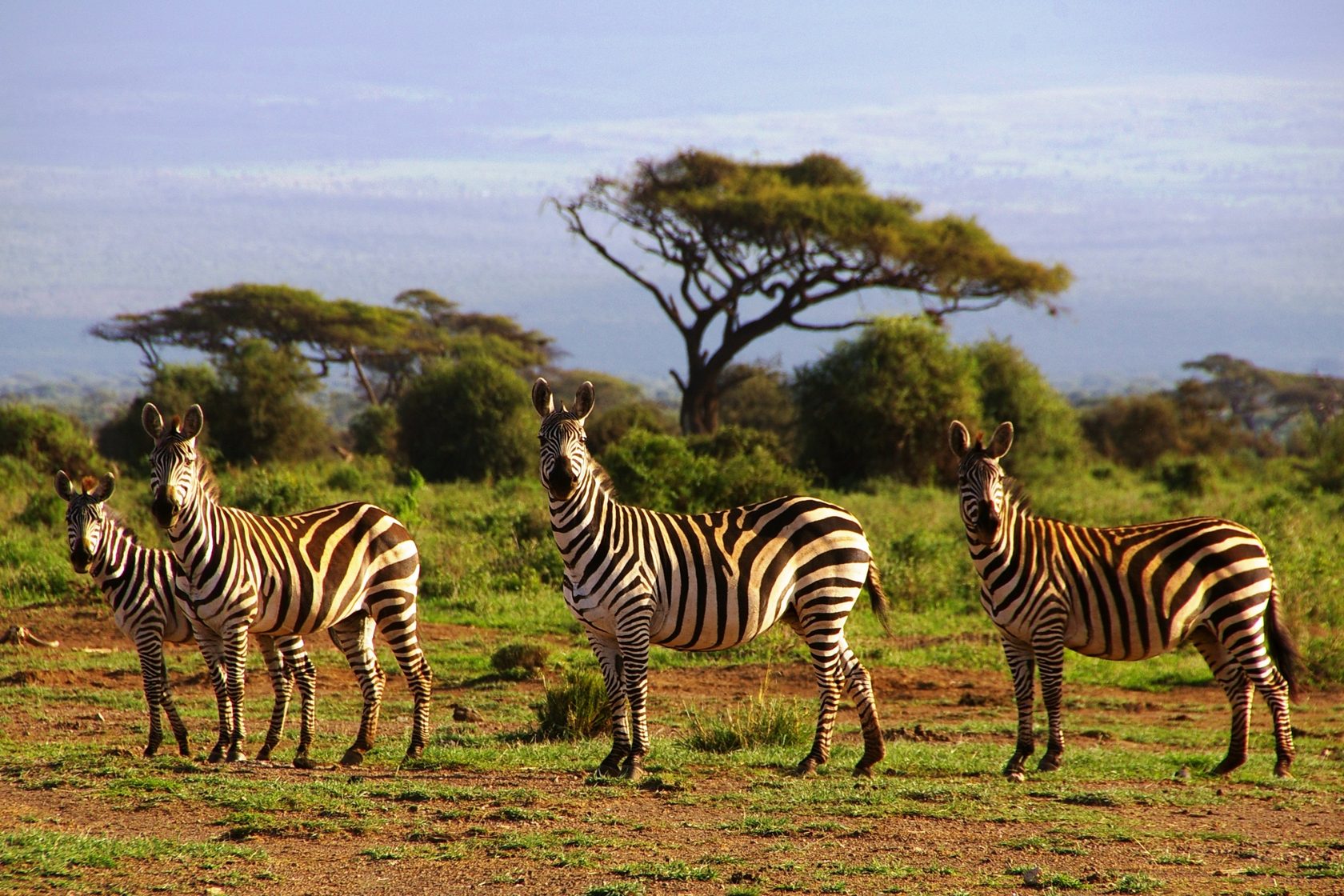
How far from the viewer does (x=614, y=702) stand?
316 inches

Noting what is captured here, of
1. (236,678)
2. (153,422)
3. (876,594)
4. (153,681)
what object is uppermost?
(153,422)

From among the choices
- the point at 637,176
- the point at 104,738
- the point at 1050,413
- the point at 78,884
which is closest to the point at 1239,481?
the point at 1050,413

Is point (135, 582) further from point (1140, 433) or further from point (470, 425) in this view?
point (1140, 433)

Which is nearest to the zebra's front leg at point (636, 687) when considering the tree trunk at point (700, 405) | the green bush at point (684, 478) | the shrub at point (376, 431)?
the green bush at point (684, 478)

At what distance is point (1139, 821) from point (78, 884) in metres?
5.20

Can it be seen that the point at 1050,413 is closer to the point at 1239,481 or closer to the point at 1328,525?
the point at 1239,481

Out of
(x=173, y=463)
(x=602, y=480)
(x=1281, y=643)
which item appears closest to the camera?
(x=173, y=463)

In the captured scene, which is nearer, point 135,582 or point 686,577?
point 686,577

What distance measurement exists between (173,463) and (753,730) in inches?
166

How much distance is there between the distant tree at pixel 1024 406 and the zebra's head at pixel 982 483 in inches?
871

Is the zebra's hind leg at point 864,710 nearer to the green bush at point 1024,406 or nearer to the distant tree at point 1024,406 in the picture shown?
the green bush at point 1024,406

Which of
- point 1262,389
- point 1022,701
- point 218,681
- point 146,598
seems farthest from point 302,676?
point 1262,389

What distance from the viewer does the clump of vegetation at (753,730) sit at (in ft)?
29.8

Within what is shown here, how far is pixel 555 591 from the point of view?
15.4m
